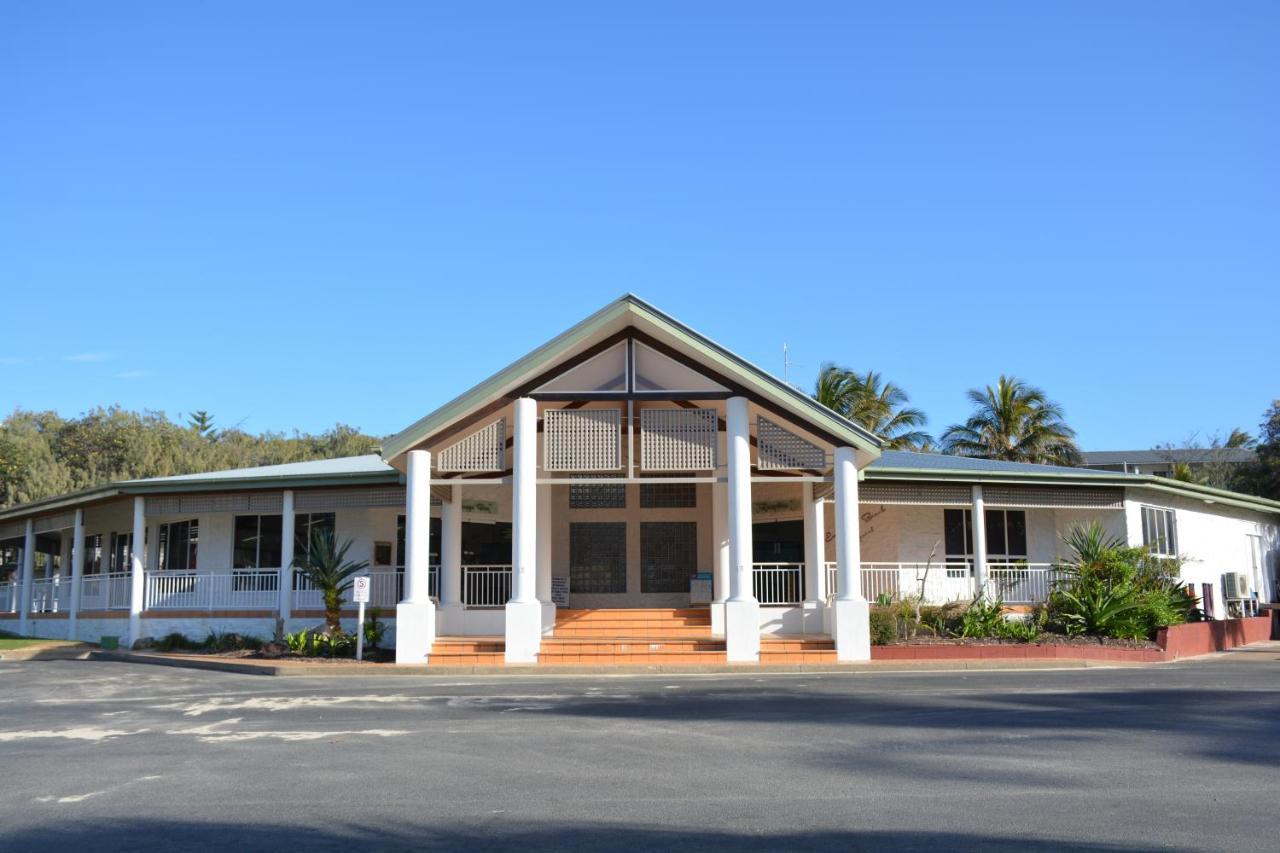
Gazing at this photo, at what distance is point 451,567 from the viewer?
2223 cm

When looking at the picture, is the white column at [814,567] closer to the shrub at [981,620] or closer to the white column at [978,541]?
the shrub at [981,620]

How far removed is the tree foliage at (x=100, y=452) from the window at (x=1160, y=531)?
128 feet

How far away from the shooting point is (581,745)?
34.6 feet

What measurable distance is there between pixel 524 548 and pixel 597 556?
570cm

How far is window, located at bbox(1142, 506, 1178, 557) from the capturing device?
82.8 feet

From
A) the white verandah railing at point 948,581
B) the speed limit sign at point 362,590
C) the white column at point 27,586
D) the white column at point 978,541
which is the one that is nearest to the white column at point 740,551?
the white verandah railing at point 948,581

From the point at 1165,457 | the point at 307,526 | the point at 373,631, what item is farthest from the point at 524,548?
the point at 1165,457

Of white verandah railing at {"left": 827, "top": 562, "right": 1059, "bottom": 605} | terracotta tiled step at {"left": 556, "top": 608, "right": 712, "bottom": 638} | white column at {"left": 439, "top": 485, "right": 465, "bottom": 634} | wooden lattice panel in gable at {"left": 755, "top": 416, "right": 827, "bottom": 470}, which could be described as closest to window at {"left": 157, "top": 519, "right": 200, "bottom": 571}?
white column at {"left": 439, "top": 485, "right": 465, "bottom": 634}

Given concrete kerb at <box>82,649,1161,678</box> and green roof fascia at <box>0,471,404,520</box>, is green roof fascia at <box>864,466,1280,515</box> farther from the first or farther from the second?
green roof fascia at <box>0,471,404,520</box>

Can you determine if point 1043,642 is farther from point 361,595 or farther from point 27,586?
point 27,586

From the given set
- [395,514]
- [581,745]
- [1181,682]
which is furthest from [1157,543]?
[581,745]

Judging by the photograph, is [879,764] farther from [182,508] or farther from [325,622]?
[182,508]

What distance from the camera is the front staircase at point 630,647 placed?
1922cm

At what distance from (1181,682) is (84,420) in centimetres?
5949
